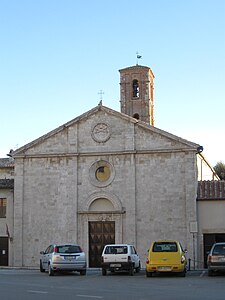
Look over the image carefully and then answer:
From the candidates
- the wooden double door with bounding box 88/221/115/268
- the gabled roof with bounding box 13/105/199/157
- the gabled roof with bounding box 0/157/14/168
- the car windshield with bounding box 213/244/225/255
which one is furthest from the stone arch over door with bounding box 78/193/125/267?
the gabled roof with bounding box 0/157/14/168

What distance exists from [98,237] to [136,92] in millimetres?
14806

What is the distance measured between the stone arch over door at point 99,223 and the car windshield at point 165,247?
11.4 meters

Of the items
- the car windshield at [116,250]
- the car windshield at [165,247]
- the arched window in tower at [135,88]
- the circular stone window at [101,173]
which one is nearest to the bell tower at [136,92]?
the arched window in tower at [135,88]

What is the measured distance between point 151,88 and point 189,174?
14531 millimetres

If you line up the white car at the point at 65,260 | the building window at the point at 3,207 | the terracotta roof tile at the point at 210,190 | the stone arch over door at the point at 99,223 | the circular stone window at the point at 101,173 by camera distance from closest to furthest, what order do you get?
the white car at the point at 65,260 → the terracotta roof tile at the point at 210,190 → the stone arch over door at the point at 99,223 → the circular stone window at the point at 101,173 → the building window at the point at 3,207

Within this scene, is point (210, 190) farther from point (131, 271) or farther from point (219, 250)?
point (131, 271)

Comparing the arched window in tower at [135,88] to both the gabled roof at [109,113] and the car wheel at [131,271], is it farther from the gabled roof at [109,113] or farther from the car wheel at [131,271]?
the car wheel at [131,271]

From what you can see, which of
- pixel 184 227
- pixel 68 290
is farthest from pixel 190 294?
pixel 184 227

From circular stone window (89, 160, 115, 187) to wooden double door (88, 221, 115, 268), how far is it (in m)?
2.67

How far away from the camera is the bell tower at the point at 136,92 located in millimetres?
46250

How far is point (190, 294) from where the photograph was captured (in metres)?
16.3

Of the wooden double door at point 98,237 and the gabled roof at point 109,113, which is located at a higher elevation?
the gabled roof at point 109,113

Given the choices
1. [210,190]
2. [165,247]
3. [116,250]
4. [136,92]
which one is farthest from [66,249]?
[136,92]

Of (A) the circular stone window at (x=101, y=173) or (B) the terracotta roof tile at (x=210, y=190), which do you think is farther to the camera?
(A) the circular stone window at (x=101, y=173)
